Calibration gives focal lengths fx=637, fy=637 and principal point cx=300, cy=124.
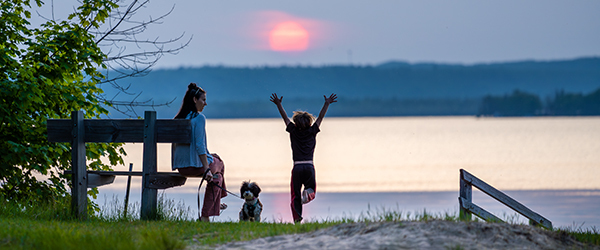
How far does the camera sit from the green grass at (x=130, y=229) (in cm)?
623

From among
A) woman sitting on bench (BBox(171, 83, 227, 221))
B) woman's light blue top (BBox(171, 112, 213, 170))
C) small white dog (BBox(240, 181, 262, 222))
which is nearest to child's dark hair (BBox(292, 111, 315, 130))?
small white dog (BBox(240, 181, 262, 222))

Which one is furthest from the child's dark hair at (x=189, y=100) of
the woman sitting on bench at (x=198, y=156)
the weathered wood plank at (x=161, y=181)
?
the weathered wood plank at (x=161, y=181)

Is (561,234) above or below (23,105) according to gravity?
below

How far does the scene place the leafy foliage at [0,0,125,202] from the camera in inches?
395

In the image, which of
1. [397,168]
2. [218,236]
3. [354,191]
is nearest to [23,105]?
[218,236]

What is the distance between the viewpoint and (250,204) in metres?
9.28

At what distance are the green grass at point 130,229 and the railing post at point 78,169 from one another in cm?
17

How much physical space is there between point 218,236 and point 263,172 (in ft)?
87.2

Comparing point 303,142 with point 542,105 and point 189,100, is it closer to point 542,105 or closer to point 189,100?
point 189,100

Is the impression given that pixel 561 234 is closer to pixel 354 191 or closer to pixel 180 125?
pixel 180 125

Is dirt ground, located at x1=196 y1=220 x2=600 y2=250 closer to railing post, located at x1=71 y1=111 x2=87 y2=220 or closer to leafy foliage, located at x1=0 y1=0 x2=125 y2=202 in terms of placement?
railing post, located at x1=71 y1=111 x2=87 y2=220

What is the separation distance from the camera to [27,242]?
21.3ft

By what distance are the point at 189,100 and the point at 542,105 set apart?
7117 inches

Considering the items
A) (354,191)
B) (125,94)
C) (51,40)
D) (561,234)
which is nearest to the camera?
(561,234)
